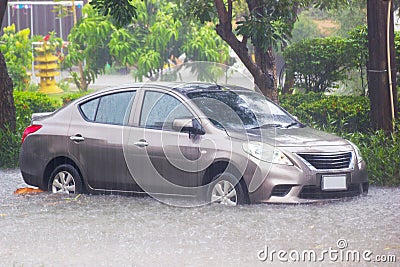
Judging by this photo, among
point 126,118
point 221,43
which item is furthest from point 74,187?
point 221,43

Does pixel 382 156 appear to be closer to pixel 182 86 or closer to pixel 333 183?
pixel 333 183

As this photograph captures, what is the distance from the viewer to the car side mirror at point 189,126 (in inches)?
439

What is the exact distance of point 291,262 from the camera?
812cm

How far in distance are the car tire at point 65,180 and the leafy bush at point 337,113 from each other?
5.42 metres

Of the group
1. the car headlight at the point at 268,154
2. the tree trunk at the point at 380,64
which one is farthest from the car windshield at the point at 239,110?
the tree trunk at the point at 380,64

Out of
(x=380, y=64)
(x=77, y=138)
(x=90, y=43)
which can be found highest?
(x=90, y=43)

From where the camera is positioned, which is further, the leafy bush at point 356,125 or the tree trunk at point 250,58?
the tree trunk at point 250,58

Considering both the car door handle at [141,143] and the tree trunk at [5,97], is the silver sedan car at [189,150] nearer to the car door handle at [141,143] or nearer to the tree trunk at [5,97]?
the car door handle at [141,143]

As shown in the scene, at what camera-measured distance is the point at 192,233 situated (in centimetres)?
955

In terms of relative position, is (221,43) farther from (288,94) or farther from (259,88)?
(259,88)

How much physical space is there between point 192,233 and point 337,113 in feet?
25.2

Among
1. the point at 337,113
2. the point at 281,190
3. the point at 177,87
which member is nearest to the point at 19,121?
the point at 337,113

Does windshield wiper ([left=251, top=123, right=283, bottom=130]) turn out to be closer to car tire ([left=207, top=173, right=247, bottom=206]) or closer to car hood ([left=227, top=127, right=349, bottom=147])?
car hood ([left=227, top=127, right=349, bottom=147])

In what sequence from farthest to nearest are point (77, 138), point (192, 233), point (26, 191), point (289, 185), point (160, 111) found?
point (26, 191), point (77, 138), point (160, 111), point (289, 185), point (192, 233)
